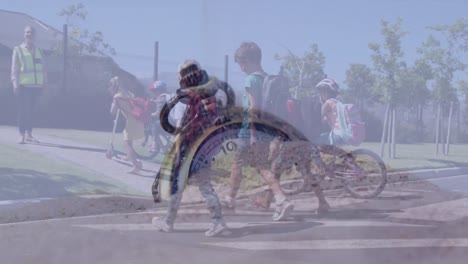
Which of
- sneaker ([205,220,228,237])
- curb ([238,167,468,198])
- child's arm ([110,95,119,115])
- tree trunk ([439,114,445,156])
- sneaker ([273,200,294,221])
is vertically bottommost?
sneaker ([205,220,228,237])

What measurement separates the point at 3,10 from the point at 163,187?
2.47 m

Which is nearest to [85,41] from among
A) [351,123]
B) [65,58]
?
[65,58]

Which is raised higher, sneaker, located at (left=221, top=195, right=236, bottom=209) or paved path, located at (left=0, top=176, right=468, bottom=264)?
sneaker, located at (left=221, top=195, right=236, bottom=209)

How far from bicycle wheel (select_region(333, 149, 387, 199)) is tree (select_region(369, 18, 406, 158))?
10.0 inches

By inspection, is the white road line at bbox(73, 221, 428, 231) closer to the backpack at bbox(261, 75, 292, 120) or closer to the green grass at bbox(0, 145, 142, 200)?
the green grass at bbox(0, 145, 142, 200)

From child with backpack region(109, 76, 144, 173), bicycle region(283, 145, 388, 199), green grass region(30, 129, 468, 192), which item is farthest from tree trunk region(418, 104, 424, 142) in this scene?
child with backpack region(109, 76, 144, 173)

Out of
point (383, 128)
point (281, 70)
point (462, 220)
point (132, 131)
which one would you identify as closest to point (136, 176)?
point (132, 131)

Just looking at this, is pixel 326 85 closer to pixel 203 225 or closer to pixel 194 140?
pixel 194 140

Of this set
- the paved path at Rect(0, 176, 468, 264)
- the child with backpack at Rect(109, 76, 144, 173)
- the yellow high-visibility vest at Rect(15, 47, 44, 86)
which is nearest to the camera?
the paved path at Rect(0, 176, 468, 264)

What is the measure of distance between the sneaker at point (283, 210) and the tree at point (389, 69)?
210cm

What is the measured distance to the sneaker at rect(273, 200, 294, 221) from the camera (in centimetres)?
691

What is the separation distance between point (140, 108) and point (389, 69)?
3049 mm

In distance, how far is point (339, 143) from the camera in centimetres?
805

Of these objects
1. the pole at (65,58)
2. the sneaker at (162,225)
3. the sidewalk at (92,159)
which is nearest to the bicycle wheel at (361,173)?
the sidewalk at (92,159)
